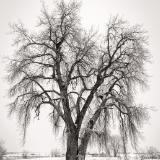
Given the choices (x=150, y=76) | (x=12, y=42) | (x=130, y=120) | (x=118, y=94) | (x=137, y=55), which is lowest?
(x=130, y=120)

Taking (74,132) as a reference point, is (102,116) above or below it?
above

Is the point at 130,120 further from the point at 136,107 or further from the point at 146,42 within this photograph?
the point at 146,42

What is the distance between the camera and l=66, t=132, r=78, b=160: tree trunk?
38.1ft

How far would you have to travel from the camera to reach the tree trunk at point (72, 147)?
11617 mm

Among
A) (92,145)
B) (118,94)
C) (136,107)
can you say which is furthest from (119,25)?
(92,145)

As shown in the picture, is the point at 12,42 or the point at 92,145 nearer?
the point at 12,42

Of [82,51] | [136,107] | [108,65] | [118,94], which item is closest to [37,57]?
[82,51]

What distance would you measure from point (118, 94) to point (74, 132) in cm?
339

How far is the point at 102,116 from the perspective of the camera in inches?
550

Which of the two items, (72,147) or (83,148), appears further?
(83,148)

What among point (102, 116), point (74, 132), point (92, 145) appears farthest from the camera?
point (92, 145)

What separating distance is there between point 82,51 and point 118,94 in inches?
129

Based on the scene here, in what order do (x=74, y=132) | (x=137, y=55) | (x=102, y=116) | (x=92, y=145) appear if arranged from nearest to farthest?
1. (x=74, y=132)
2. (x=137, y=55)
3. (x=102, y=116)
4. (x=92, y=145)

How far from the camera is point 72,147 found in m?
11.8
